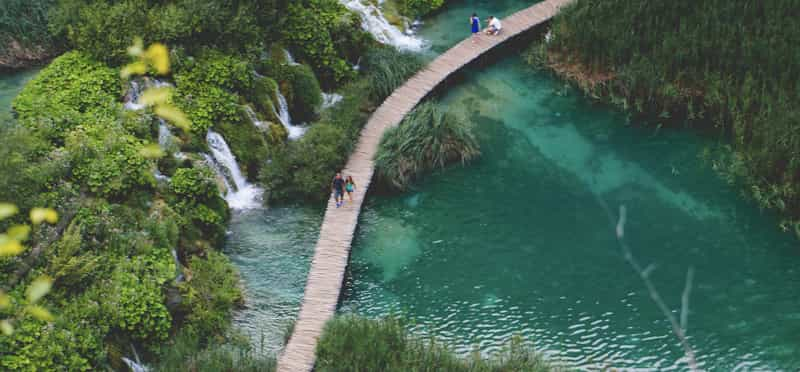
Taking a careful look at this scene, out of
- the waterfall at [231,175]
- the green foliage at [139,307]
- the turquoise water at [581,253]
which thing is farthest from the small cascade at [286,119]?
the green foliage at [139,307]

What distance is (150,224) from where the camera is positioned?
14.1 meters

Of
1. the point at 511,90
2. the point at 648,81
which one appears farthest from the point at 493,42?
the point at 648,81

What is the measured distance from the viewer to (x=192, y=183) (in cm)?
1539

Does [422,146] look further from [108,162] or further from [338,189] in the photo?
[108,162]

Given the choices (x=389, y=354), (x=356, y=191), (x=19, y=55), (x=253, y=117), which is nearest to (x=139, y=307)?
(x=389, y=354)

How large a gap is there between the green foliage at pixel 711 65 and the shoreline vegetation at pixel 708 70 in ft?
0.08

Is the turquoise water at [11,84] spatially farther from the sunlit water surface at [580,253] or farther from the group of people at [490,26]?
the group of people at [490,26]

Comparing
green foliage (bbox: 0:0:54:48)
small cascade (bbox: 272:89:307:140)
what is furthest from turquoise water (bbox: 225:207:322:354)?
green foliage (bbox: 0:0:54:48)

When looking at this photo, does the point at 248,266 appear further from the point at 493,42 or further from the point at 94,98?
the point at 493,42

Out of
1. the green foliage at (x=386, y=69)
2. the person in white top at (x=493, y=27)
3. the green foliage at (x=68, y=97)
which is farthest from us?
the person in white top at (x=493, y=27)

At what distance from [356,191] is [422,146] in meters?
2.01

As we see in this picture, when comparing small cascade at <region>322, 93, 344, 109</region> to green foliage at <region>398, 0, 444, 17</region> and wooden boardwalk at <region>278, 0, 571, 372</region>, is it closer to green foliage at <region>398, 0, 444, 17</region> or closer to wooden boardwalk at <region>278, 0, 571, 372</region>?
wooden boardwalk at <region>278, 0, 571, 372</region>

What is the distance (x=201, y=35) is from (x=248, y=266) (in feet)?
20.0

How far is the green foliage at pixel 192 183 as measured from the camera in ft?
50.5
